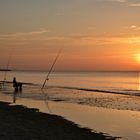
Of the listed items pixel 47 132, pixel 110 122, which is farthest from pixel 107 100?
pixel 47 132

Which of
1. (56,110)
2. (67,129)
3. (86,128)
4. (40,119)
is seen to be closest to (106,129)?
(86,128)

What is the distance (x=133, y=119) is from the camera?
20.6 m

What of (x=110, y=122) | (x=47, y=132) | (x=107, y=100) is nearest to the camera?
(x=47, y=132)

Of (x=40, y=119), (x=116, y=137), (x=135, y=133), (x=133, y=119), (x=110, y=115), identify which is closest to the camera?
(x=116, y=137)

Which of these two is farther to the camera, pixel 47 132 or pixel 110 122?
pixel 110 122

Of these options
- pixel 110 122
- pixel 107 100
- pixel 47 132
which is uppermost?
pixel 107 100

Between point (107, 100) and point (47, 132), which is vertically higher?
point (107, 100)

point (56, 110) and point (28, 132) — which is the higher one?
point (56, 110)

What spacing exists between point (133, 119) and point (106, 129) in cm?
417

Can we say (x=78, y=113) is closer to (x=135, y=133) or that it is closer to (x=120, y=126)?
(x=120, y=126)

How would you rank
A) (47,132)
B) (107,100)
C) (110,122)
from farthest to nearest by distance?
(107,100) → (110,122) → (47,132)

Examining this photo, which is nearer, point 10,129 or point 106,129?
point 10,129

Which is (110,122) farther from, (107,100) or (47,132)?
(107,100)

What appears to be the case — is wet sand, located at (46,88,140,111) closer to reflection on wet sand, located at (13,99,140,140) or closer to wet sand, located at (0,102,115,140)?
reflection on wet sand, located at (13,99,140,140)
